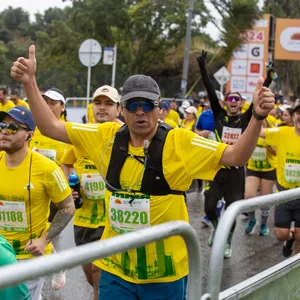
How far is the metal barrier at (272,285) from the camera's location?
109 inches

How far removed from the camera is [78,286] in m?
5.75

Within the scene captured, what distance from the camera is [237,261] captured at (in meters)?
6.90

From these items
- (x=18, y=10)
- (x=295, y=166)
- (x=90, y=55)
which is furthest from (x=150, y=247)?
(x=18, y=10)

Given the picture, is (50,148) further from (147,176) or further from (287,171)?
(147,176)

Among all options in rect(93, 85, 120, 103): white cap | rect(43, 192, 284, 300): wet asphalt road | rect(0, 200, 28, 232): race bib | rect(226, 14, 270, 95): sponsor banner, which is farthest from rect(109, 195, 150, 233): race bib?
rect(226, 14, 270, 95): sponsor banner

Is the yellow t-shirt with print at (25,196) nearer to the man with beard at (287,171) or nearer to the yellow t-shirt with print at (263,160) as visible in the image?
the man with beard at (287,171)

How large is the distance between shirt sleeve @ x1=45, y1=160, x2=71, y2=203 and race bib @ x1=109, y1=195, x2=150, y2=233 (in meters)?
0.82

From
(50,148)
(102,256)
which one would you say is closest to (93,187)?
(50,148)

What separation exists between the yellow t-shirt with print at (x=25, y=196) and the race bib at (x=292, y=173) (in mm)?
3015

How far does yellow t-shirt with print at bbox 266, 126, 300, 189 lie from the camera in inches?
250

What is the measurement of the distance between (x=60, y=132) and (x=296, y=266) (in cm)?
154

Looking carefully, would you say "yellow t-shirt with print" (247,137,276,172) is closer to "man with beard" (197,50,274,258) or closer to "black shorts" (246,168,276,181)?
"black shorts" (246,168,276,181)

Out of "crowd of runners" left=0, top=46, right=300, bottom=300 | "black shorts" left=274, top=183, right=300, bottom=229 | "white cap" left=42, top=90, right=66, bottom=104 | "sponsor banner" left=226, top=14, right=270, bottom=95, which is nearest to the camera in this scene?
"crowd of runners" left=0, top=46, right=300, bottom=300

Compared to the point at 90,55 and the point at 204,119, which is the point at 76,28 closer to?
the point at 90,55
